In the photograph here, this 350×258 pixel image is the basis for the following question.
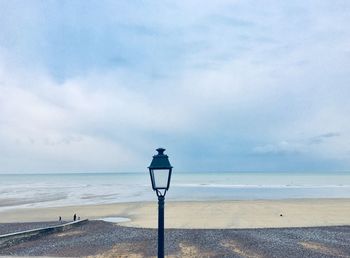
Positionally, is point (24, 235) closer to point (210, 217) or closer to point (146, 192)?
point (210, 217)

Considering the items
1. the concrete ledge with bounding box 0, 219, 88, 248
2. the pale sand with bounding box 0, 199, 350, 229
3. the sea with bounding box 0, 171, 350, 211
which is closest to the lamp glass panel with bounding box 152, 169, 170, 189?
the concrete ledge with bounding box 0, 219, 88, 248

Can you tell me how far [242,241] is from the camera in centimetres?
1789

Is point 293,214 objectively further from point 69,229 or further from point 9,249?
point 9,249

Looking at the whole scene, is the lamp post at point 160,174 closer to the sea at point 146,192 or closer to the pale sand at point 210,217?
the pale sand at point 210,217

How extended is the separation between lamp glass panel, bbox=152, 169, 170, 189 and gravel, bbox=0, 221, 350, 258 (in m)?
9.80

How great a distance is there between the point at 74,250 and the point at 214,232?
778 centimetres

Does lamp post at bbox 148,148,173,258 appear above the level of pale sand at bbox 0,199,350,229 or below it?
above

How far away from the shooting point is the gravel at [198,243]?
1549 centimetres

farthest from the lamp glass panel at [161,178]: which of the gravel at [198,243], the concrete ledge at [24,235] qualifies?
the concrete ledge at [24,235]

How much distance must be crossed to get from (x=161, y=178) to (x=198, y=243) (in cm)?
1229

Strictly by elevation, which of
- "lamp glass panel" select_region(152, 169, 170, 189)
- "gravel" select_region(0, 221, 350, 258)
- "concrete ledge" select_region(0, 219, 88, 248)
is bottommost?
"gravel" select_region(0, 221, 350, 258)

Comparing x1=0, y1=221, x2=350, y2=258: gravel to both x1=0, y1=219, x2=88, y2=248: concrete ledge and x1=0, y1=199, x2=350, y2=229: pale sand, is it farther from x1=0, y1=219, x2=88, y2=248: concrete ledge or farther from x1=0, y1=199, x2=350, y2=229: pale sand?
x1=0, y1=199, x2=350, y2=229: pale sand

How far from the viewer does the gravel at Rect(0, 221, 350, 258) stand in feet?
50.8

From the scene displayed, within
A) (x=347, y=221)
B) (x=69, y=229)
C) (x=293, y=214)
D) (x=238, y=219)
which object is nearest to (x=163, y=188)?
(x=69, y=229)
